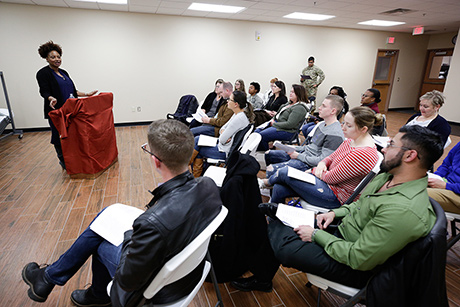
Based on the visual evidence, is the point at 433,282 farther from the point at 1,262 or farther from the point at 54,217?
the point at 54,217

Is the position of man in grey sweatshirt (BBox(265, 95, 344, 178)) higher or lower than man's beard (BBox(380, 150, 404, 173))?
lower

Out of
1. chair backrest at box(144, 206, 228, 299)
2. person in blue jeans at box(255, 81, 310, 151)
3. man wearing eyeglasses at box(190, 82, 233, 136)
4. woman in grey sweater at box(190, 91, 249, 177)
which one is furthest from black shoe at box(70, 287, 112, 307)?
person in blue jeans at box(255, 81, 310, 151)

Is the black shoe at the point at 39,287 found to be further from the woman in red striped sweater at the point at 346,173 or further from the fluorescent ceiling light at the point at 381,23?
the fluorescent ceiling light at the point at 381,23

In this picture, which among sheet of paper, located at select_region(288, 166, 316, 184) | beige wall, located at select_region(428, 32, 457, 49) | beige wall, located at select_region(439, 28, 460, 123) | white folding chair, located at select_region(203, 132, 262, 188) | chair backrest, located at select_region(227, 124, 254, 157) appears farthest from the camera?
beige wall, located at select_region(428, 32, 457, 49)

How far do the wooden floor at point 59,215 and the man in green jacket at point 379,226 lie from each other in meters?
0.60

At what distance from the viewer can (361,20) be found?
23.4 ft

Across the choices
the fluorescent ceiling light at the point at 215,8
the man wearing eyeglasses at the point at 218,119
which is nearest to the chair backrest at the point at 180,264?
the man wearing eyeglasses at the point at 218,119

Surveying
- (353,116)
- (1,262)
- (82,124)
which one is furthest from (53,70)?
(353,116)

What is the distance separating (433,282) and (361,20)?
791cm

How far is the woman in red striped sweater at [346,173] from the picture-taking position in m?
1.87

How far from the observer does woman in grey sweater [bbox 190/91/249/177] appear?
9.87 ft

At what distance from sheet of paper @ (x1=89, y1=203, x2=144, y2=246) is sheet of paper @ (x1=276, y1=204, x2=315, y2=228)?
0.89m

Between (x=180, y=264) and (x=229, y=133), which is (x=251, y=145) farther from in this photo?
(x=180, y=264)

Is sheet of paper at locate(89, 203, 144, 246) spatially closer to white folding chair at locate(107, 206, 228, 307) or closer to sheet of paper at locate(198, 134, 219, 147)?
white folding chair at locate(107, 206, 228, 307)
